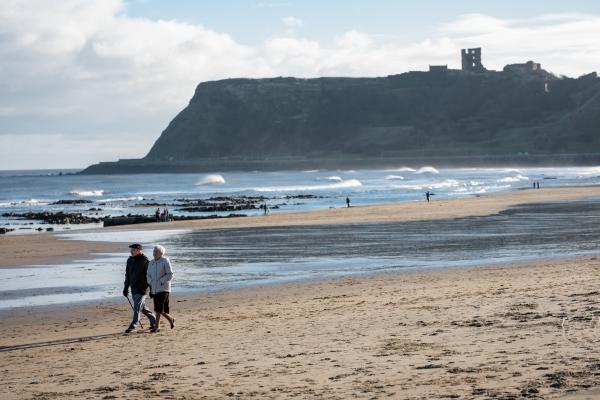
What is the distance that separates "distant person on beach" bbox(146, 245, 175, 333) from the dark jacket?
83 mm

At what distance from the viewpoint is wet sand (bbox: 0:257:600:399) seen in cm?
905

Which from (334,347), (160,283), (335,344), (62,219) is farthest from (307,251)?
(62,219)

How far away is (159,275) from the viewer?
13.6 meters

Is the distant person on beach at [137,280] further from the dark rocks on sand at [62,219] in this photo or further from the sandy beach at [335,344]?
the dark rocks on sand at [62,219]

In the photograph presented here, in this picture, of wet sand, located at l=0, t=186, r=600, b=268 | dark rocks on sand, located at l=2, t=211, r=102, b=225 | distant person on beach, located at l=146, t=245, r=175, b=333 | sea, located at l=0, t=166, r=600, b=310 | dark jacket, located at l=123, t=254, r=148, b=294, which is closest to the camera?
distant person on beach, located at l=146, t=245, r=175, b=333

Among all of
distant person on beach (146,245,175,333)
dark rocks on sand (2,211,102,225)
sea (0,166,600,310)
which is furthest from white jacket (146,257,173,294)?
dark rocks on sand (2,211,102,225)

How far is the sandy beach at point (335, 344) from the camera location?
29.7 feet

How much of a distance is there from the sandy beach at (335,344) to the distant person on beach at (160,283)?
10.5 inches

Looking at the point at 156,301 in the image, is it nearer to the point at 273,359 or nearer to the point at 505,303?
the point at 273,359

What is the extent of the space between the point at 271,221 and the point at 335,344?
3099 centimetres

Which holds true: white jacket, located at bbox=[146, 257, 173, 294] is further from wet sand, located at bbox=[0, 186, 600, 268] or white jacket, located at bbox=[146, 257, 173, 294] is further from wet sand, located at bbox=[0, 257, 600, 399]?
wet sand, located at bbox=[0, 186, 600, 268]

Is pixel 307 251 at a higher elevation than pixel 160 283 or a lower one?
lower

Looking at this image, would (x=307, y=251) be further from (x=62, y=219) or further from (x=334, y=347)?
(x=62, y=219)

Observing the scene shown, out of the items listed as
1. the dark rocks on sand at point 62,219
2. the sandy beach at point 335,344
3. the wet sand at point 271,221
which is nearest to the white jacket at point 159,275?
the sandy beach at point 335,344
